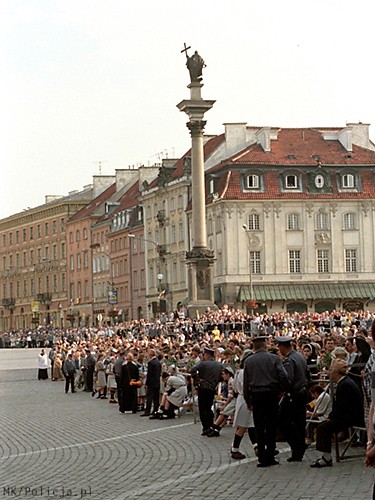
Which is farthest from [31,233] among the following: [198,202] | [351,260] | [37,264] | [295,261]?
[198,202]

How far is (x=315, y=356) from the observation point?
20375mm

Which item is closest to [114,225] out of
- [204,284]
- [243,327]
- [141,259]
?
[141,259]

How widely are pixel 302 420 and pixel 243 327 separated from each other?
3365 cm

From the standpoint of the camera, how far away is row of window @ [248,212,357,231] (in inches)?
3307

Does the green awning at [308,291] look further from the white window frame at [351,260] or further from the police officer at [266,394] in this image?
the police officer at [266,394]

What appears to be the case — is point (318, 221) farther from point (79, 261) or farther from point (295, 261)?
point (79, 261)

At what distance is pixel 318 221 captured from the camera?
85.1 meters

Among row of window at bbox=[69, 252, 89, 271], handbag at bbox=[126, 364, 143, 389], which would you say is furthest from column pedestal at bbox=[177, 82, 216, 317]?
row of window at bbox=[69, 252, 89, 271]

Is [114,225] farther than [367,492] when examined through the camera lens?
Yes

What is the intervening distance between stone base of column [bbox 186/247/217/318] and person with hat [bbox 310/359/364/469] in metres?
42.5

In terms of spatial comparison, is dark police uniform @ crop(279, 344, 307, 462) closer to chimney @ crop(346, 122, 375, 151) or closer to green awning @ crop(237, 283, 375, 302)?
green awning @ crop(237, 283, 375, 302)

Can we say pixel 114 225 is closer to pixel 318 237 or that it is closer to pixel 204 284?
pixel 318 237

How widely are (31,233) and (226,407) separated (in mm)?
115612

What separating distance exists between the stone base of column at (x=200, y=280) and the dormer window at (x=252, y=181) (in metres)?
25.7
